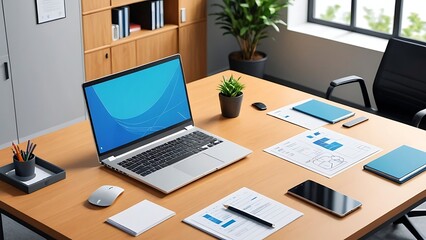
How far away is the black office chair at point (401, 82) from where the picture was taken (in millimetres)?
4688

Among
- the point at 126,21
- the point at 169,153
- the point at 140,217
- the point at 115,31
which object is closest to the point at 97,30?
the point at 115,31

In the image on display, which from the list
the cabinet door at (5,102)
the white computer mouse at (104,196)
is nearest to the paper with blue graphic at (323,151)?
the white computer mouse at (104,196)

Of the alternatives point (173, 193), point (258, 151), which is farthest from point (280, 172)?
point (173, 193)

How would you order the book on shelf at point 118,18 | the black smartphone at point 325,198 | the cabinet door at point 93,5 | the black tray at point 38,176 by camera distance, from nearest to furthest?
1. the black smartphone at point 325,198
2. the black tray at point 38,176
3. the cabinet door at point 93,5
4. the book on shelf at point 118,18

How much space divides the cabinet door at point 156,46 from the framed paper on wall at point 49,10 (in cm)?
84

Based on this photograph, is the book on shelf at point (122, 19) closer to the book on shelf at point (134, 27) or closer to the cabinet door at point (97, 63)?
the book on shelf at point (134, 27)

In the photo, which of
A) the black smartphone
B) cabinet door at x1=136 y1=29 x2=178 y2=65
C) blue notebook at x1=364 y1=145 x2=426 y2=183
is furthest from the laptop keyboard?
cabinet door at x1=136 y1=29 x2=178 y2=65

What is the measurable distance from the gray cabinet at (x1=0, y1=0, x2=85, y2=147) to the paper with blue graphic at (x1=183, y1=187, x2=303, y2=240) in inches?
104

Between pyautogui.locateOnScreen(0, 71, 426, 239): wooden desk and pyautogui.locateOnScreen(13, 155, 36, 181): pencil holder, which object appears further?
pyautogui.locateOnScreen(13, 155, 36, 181): pencil holder

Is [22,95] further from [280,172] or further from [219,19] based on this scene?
[280,172]

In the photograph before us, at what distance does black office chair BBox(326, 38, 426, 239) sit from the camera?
469 cm

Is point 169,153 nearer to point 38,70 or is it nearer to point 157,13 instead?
point 38,70

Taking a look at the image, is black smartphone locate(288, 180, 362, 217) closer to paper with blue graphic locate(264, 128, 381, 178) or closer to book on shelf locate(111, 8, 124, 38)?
paper with blue graphic locate(264, 128, 381, 178)

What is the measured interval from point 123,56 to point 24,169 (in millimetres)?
2887
